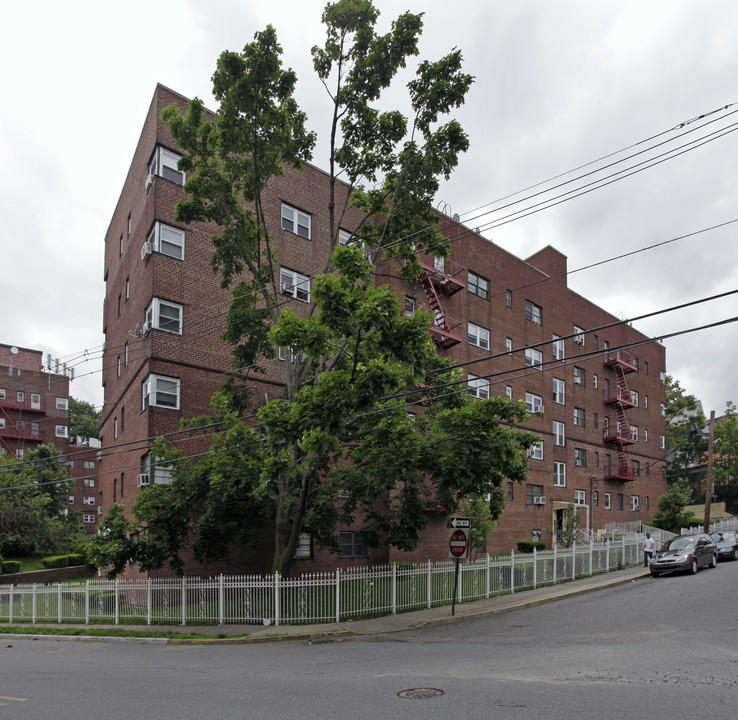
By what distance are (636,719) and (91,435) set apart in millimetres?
102338

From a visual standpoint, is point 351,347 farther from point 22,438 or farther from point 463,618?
point 22,438

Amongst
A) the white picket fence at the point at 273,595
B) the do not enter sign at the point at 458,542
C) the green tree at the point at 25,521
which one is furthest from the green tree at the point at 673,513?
the green tree at the point at 25,521

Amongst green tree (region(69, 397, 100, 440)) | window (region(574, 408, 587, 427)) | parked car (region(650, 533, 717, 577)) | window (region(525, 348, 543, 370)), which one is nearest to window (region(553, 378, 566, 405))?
window (region(525, 348, 543, 370))

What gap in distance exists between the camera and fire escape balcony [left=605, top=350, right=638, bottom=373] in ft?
157

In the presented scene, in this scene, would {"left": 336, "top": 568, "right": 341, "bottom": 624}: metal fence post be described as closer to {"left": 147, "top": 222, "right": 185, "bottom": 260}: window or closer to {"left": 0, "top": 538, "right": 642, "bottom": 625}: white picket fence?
{"left": 0, "top": 538, "right": 642, "bottom": 625}: white picket fence

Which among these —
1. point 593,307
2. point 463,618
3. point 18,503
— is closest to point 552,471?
point 593,307

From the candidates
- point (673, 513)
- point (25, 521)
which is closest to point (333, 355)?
point (25, 521)

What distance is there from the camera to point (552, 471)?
3919cm

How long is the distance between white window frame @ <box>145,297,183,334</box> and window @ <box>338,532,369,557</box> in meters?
10.7

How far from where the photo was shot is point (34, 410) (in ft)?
225

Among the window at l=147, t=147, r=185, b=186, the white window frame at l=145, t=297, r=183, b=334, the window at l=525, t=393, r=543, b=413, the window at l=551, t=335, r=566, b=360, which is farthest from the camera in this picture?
the window at l=551, t=335, r=566, b=360

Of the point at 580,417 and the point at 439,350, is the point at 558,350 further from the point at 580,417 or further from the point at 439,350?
the point at 439,350

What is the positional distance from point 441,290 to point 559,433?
551 inches

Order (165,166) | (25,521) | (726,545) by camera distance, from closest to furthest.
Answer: (165,166) < (726,545) < (25,521)
